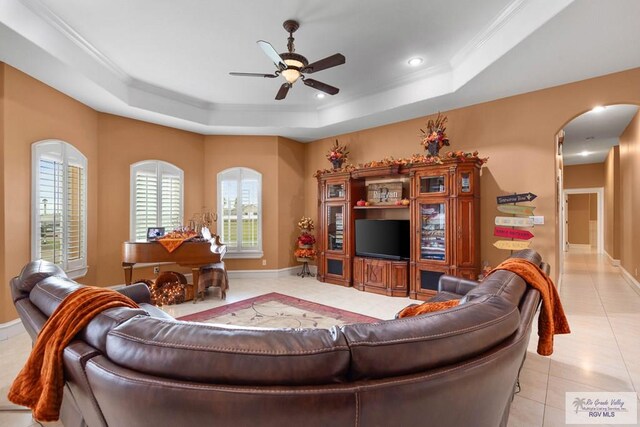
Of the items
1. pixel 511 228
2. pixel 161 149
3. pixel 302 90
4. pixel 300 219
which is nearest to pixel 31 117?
pixel 161 149

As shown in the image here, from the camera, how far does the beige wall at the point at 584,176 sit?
365 inches

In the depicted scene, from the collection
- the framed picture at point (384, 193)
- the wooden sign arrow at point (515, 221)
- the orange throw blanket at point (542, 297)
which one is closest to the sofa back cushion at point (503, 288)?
the orange throw blanket at point (542, 297)

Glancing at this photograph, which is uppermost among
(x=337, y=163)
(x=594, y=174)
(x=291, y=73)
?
(x=291, y=73)

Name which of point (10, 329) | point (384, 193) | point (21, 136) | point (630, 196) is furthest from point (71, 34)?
point (630, 196)

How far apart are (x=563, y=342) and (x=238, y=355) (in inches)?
142

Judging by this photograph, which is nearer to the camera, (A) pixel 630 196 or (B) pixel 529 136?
(B) pixel 529 136

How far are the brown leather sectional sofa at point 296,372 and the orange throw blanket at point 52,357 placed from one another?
57 millimetres

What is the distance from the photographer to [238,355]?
3.00ft

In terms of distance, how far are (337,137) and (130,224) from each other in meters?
4.19

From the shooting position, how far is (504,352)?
1.08m

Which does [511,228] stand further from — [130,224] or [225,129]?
[130,224]

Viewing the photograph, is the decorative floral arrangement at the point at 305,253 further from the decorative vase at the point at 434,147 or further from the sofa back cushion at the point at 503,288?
the sofa back cushion at the point at 503,288

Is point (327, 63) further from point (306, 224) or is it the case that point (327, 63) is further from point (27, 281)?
point (306, 224)

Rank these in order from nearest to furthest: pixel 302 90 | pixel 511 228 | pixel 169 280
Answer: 1. pixel 511 228
2. pixel 169 280
3. pixel 302 90
